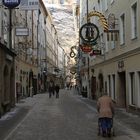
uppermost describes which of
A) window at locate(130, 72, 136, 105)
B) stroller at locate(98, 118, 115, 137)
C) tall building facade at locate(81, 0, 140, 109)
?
tall building facade at locate(81, 0, 140, 109)

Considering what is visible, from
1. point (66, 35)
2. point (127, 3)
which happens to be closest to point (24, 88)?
point (127, 3)

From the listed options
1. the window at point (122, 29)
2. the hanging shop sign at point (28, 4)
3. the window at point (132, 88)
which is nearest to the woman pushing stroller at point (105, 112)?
the hanging shop sign at point (28, 4)

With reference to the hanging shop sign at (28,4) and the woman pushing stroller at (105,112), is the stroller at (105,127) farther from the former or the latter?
the hanging shop sign at (28,4)

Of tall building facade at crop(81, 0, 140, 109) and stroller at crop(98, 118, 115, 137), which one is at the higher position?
tall building facade at crop(81, 0, 140, 109)

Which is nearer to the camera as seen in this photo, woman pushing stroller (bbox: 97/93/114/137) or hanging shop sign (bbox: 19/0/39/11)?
woman pushing stroller (bbox: 97/93/114/137)

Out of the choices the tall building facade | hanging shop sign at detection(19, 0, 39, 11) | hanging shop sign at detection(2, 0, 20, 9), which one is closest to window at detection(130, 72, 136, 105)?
the tall building facade

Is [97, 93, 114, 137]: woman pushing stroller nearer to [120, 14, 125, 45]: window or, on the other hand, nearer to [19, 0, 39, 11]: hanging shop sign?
[19, 0, 39, 11]: hanging shop sign

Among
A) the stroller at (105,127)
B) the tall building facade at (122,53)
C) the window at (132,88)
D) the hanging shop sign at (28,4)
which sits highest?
the hanging shop sign at (28,4)

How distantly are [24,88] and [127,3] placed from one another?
29175 mm

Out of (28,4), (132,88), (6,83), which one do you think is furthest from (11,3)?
(132,88)

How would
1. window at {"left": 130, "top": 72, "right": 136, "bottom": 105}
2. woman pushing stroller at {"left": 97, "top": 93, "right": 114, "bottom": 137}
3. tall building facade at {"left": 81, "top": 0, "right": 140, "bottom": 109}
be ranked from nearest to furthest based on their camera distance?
woman pushing stroller at {"left": 97, "top": 93, "right": 114, "bottom": 137}, tall building facade at {"left": 81, "top": 0, "right": 140, "bottom": 109}, window at {"left": 130, "top": 72, "right": 136, "bottom": 105}

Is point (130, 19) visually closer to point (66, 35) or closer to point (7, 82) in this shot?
point (7, 82)

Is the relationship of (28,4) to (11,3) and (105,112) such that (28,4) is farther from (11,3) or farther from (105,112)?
(105,112)

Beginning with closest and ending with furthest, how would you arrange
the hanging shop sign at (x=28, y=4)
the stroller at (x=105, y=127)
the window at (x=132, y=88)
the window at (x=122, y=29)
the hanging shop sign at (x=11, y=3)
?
the stroller at (x=105, y=127), the hanging shop sign at (x=11, y=3), the hanging shop sign at (x=28, y=4), the window at (x=132, y=88), the window at (x=122, y=29)
